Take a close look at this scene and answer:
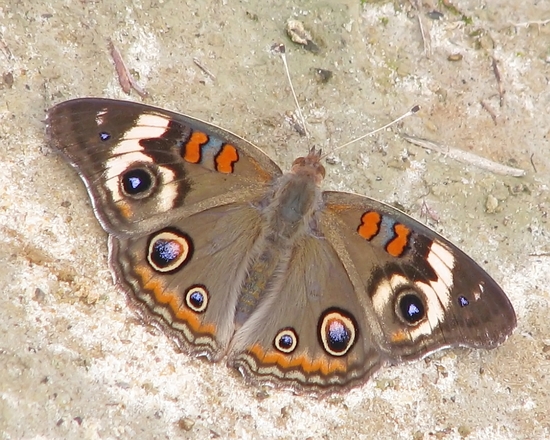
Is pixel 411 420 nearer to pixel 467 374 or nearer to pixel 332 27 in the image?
pixel 467 374

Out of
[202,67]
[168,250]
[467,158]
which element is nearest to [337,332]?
[168,250]

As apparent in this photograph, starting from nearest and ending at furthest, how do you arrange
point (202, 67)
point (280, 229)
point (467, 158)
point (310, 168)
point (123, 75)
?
point (280, 229) < point (310, 168) < point (123, 75) < point (202, 67) < point (467, 158)

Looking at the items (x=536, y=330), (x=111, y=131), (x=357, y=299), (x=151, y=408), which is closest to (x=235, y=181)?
(x=111, y=131)

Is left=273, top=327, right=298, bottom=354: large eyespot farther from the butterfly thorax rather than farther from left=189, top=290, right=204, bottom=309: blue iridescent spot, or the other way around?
left=189, top=290, right=204, bottom=309: blue iridescent spot

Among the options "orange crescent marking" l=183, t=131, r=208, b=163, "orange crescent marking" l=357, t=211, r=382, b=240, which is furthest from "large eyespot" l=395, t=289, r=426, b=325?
"orange crescent marking" l=183, t=131, r=208, b=163

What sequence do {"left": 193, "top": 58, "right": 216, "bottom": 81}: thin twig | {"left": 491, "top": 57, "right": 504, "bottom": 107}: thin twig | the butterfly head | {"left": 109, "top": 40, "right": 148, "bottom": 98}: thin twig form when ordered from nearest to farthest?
the butterfly head → {"left": 109, "top": 40, "right": 148, "bottom": 98}: thin twig → {"left": 193, "top": 58, "right": 216, "bottom": 81}: thin twig → {"left": 491, "top": 57, "right": 504, "bottom": 107}: thin twig

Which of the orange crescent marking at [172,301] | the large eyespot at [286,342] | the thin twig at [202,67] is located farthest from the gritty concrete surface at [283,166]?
the large eyespot at [286,342]

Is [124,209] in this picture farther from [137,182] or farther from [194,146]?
[194,146]
